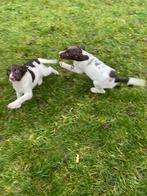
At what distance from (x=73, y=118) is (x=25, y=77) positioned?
2.69 feet

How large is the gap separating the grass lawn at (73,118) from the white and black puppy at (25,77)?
20cm

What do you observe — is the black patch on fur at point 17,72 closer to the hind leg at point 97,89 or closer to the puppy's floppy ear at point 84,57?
the puppy's floppy ear at point 84,57

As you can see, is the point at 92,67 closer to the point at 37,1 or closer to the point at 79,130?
the point at 79,130

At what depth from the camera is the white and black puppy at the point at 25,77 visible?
4930 mm

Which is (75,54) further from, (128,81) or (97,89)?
(128,81)

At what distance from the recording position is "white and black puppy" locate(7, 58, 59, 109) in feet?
16.2

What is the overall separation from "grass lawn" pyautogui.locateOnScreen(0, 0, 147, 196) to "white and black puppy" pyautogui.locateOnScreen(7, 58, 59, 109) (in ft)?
0.64

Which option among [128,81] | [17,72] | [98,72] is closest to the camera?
[17,72]

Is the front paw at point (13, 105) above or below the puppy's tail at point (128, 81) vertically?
below

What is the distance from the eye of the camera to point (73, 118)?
5.34 m

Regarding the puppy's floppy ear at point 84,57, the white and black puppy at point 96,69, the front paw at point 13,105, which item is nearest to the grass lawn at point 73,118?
the front paw at point 13,105

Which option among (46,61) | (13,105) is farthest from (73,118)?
(46,61)

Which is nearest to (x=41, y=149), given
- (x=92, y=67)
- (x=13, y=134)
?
(x=13, y=134)

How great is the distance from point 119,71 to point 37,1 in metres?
2.67
